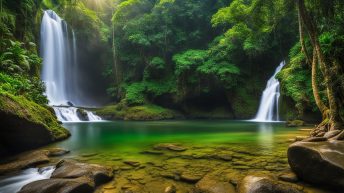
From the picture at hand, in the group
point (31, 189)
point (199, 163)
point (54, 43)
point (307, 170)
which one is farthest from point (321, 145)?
point (54, 43)

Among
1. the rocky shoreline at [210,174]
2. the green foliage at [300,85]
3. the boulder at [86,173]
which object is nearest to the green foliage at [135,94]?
the green foliage at [300,85]

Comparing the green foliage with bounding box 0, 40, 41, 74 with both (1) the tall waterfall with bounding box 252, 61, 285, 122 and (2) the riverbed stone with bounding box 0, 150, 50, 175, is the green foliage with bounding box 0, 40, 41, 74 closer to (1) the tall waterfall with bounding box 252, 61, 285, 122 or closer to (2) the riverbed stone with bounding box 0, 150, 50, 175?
(2) the riverbed stone with bounding box 0, 150, 50, 175

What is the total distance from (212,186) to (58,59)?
2643 cm

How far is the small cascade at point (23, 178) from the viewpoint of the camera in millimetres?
4684

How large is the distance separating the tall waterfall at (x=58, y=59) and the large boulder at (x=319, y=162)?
24.0 metres

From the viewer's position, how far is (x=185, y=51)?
87.1 ft

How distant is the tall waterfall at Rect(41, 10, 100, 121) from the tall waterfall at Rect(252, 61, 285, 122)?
58.5 ft

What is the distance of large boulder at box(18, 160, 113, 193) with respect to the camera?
13.3 feet

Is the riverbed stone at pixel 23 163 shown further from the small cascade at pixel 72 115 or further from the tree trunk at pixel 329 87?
the small cascade at pixel 72 115

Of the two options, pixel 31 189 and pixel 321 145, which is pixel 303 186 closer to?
pixel 321 145

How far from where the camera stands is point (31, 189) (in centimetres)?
418

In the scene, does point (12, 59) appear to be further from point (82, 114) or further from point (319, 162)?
point (319, 162)

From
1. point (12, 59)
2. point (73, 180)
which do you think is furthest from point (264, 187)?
point (12, 59)

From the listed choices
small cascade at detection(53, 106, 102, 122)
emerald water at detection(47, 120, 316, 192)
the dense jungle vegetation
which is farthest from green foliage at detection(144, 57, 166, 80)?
emerald water at detection(47, 120, 316, 192)
